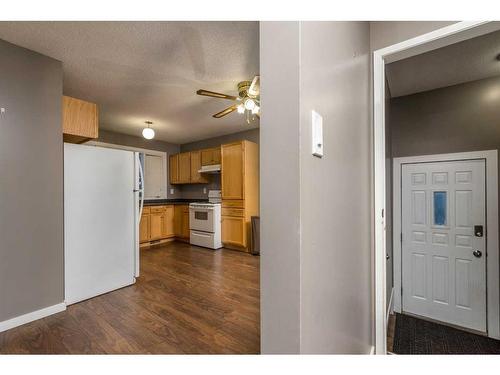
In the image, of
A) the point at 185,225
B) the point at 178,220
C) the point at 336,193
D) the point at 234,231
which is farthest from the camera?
the point at 178,220

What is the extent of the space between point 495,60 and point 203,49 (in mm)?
2591

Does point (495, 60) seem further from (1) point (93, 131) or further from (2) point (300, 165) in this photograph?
(1) point (93, 131)

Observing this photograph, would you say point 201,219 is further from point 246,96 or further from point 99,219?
point 246,96

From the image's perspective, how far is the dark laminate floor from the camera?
176cm

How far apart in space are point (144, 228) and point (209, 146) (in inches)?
91.4

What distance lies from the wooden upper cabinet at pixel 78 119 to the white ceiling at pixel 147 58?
1.05 feet

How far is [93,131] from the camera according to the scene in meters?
2.73

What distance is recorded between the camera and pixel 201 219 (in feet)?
16.3

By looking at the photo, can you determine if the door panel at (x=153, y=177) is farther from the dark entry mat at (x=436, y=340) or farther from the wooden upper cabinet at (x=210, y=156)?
the dark entry mat at (x=436, y=340)

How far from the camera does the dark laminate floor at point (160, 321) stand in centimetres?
176

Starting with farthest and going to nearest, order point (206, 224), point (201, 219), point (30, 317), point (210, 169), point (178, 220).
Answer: point (178, 220) → point (210, 169) → point (201, 219) → point (206, 224) → point (30, 317)

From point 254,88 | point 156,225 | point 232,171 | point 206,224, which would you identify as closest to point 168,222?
point 156,225

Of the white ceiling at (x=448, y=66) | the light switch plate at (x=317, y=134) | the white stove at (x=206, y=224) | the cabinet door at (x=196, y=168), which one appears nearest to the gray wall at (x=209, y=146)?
the cabinet door at (x=196, y=168)
